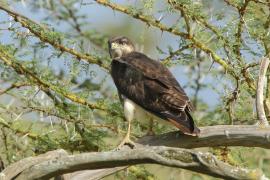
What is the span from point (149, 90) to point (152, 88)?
1.0 inches

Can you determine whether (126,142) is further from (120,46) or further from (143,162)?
(120,46)

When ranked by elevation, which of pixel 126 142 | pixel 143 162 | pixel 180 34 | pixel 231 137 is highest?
pixel 180 34

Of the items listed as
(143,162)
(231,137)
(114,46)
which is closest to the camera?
(143,162)

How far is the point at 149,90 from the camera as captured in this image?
5.94 meters

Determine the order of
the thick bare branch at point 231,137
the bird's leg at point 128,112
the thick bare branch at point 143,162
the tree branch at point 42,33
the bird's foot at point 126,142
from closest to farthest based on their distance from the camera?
the thick bare branch at point 143,162 < the thick bare branch at point 231,137 < the bird's foot at point 126,142 < the tree branch at point 42,33 < the bird's leg at point 128,112

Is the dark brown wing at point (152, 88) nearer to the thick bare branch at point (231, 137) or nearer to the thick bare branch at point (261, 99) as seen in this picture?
the thick bare branch at point (231, 137)

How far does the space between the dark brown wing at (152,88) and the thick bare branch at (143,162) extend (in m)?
0.91

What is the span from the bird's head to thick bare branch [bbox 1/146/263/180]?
8.05 ft

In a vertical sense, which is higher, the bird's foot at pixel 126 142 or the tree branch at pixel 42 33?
the tree branch at pixel 42 33

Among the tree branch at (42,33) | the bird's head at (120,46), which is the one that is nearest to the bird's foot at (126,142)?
the tree branch at (42,33)

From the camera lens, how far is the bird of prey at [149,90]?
5.61 metres

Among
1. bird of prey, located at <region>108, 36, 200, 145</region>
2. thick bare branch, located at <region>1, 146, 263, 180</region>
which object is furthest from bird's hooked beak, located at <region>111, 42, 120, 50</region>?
thick bare branch, located at <region>1, 146, 263, 180</region>

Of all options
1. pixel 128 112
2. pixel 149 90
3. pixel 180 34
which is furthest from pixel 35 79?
pixel 180 34

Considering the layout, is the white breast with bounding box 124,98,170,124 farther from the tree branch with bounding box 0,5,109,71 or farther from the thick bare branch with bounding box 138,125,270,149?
the thick bare branch with bounding box 138,125,270,149
